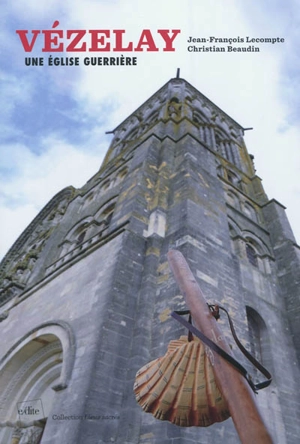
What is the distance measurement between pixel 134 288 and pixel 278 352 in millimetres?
4709

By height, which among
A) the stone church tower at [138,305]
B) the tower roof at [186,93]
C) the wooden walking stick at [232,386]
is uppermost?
the tower roof at [186,93]

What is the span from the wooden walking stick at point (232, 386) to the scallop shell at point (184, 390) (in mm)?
242

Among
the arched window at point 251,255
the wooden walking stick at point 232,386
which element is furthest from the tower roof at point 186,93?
the wooden walking stick at point 232,386

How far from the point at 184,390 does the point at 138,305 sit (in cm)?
455

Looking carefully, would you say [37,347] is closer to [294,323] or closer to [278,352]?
[278,352]

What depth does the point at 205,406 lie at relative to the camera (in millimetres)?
1617

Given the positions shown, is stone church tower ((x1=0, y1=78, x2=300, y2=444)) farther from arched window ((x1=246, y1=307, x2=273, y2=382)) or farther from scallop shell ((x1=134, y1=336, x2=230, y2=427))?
scallop shell ((x1=134, y1=336, x2=230, y2=427))

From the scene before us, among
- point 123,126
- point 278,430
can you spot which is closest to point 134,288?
point 278,430

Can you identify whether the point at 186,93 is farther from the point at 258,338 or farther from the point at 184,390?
the point at 184,390

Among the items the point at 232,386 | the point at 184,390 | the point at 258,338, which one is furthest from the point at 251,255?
the point at 232,386

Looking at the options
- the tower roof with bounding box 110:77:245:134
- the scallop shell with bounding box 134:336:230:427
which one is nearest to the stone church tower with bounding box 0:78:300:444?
the scallop shell with bounding box 134:336:230:427

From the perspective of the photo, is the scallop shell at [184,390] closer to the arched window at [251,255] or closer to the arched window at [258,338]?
the arched window at [258,338]

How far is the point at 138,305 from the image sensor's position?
6.16 m

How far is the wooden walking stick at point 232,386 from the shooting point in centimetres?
119
